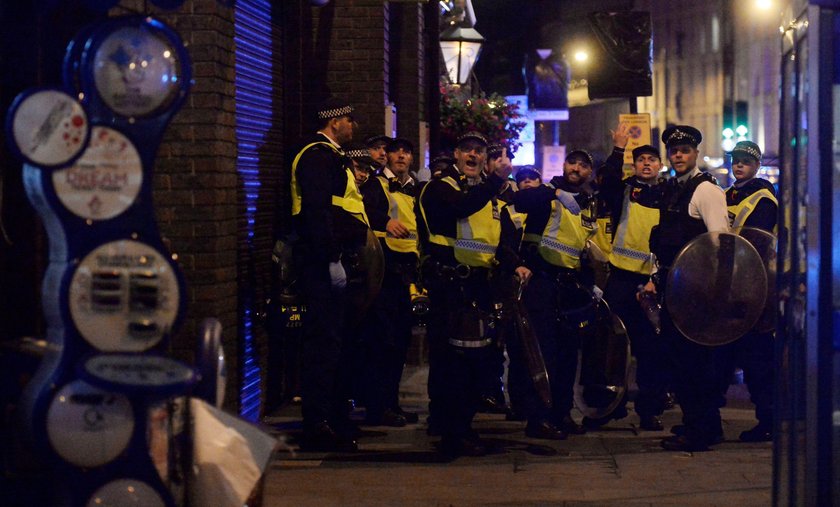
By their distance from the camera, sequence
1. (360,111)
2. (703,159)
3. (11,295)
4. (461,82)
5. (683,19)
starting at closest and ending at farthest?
(11,295) → (360,111) → (461,82) → (703,159) → (683,19)

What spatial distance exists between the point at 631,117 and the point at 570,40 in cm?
6469

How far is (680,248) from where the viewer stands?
907cm

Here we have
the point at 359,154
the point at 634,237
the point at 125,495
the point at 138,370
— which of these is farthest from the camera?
the point at 359,154

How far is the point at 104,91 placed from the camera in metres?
4.50

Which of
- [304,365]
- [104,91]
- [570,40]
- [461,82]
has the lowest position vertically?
[304,365]

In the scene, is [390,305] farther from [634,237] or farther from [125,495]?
[125,495]

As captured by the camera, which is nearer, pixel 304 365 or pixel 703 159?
pixel 304 365

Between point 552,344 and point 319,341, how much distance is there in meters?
1.68

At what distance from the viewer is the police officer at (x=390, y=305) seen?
9.80 meters

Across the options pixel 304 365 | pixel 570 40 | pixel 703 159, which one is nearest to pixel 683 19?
pixel 570 40

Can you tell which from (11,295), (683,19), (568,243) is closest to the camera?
(11,295)

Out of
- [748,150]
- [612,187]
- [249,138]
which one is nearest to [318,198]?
[249,138]

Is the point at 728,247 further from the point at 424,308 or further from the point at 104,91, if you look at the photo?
the point at 104,91

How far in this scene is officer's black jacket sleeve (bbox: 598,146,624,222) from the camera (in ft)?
31.6
